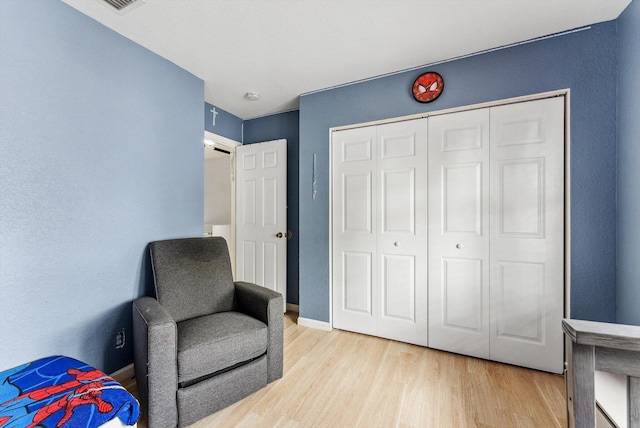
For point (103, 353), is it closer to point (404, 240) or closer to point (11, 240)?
point (11, 240)

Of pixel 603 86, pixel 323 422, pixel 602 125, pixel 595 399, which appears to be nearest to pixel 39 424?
pixel 323 422

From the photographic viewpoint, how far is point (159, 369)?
4.37ft

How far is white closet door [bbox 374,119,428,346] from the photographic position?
232cm

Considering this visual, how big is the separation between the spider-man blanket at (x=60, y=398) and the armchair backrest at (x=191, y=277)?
0.62 m

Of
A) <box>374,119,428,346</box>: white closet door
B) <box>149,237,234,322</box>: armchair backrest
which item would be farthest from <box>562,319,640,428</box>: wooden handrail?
<box>149,237,234,322</box>: armchair backrest

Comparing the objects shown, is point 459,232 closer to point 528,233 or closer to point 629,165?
point 528,233

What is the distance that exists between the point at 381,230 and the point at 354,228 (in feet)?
0.88

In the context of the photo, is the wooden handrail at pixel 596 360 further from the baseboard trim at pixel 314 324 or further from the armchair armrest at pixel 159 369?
the baseboard trim at pixel 314 324

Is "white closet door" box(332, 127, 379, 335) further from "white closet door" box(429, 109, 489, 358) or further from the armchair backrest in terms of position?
the armchair backrest

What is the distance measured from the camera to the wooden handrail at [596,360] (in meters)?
0.67

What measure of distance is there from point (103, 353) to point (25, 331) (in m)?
0.48

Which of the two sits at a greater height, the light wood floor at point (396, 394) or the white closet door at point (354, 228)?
the white closet door at point (354, 228)

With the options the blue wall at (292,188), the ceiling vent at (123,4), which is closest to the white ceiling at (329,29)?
the ceiling vent at (123,4)

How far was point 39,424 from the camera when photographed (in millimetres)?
910
